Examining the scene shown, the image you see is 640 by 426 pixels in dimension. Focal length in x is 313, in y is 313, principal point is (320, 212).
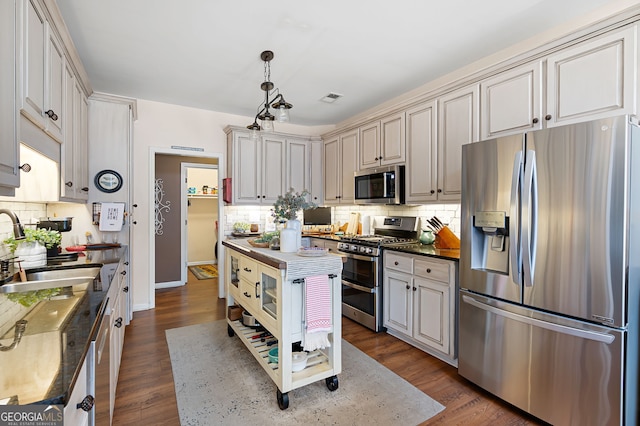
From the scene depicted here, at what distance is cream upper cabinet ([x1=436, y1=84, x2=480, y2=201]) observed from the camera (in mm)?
2762

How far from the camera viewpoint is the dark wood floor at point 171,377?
6.47 feet

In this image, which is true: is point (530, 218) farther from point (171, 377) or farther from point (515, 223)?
point (171, 377)

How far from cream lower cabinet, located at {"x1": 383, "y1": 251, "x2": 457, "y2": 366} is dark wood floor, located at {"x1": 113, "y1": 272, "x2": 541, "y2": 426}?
0.14 m

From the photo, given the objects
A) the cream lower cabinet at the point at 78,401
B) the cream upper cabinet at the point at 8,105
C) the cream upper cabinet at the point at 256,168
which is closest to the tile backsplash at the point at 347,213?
the cream upper cabinet at the point at 256,168

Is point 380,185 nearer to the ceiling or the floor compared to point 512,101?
nearer to the floor

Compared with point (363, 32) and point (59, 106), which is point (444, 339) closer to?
point (363, 32)

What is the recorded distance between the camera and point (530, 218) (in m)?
1.90

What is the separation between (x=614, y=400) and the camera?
1.61 meters

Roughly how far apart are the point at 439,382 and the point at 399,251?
1137mm

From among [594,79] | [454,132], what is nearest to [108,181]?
[454,132]

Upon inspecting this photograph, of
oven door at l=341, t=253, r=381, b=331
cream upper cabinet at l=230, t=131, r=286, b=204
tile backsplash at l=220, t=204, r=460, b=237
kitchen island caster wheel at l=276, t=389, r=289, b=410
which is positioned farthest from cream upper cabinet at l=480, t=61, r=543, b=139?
cream upper cabinet at l=230, t=131, r=286, b=204

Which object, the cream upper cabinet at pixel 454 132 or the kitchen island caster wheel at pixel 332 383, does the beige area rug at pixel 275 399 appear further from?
the cream upper cabinet at pixel 454 132

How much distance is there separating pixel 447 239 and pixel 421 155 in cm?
90

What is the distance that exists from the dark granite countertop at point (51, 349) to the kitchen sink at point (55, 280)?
208 millimetres
